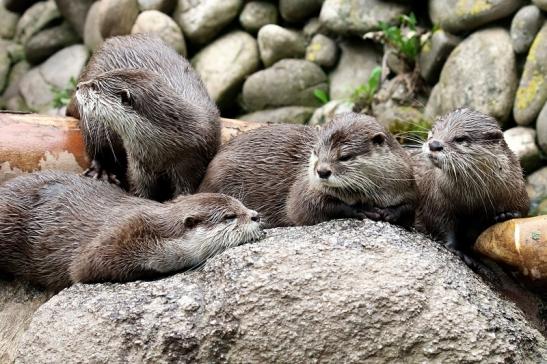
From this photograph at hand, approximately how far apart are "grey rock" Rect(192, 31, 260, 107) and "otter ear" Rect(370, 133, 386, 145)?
6.10 meters

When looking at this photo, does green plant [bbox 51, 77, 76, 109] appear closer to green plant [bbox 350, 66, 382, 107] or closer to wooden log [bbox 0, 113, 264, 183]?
green plant [bbox 350, 66, 382, 107]

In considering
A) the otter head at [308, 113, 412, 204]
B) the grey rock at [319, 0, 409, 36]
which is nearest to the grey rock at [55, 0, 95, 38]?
the grey rock at [319, 0, 409, 36]

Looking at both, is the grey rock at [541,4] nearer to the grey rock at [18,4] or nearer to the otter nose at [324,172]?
the otter nose at [324,172]

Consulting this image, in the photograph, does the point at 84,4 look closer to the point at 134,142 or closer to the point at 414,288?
the point at 134,142

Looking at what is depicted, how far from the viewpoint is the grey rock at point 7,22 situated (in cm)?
1239

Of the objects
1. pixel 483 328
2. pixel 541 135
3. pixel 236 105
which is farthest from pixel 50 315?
pixel 236 105

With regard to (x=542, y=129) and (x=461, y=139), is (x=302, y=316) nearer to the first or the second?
(x=461, y=139)

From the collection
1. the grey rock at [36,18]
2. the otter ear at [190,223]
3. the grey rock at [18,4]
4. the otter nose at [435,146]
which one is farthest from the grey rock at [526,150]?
the grey rock at [18,4]

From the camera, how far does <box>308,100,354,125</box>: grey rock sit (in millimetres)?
8648

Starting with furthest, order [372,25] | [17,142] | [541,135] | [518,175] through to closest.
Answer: [372,25] < [541,135] < [17,142] < [518,175]

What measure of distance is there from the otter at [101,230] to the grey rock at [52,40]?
25.9 ft

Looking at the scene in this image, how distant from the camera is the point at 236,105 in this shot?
9820 millimetres

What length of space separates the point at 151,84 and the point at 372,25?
5064mm

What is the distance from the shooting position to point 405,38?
8273 mm
